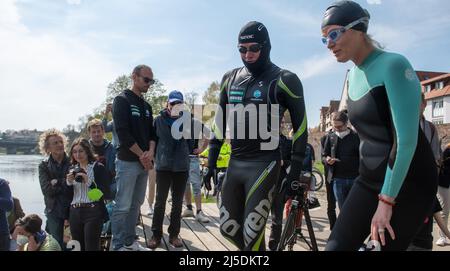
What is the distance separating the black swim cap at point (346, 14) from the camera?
2.53 meters

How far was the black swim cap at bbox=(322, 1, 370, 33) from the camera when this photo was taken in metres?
2.53

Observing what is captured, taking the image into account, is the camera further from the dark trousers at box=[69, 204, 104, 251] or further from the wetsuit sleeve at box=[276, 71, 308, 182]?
the wetsuit sleeve at box=[276, 71, 308, 182]

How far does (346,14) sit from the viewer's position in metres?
2.54

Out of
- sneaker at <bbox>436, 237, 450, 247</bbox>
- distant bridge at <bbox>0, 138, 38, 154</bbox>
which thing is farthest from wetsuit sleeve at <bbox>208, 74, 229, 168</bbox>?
distant bridge at <bbox>0, 138, 38, 154</bbox>

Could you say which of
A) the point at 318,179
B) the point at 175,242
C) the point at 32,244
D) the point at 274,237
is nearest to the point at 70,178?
the point at 32,244

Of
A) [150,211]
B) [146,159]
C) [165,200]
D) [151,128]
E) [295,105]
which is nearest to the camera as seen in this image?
[295,105]

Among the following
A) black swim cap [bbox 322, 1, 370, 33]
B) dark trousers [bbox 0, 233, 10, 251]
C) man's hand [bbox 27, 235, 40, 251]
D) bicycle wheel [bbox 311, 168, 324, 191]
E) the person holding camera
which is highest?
black swim cap [bbox 322, 1, 370, 33]

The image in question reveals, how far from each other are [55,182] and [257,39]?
10.1 ft

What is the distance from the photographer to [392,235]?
2.21m

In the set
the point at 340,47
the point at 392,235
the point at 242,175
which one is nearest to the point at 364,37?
the point at 340,47

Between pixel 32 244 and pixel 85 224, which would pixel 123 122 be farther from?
pixel 32 244

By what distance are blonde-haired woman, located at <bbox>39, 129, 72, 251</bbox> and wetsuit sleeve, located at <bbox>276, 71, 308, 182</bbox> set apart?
9.75 feet

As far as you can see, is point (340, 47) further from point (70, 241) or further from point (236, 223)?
point (70, 241)

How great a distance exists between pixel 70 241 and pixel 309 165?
454cm
